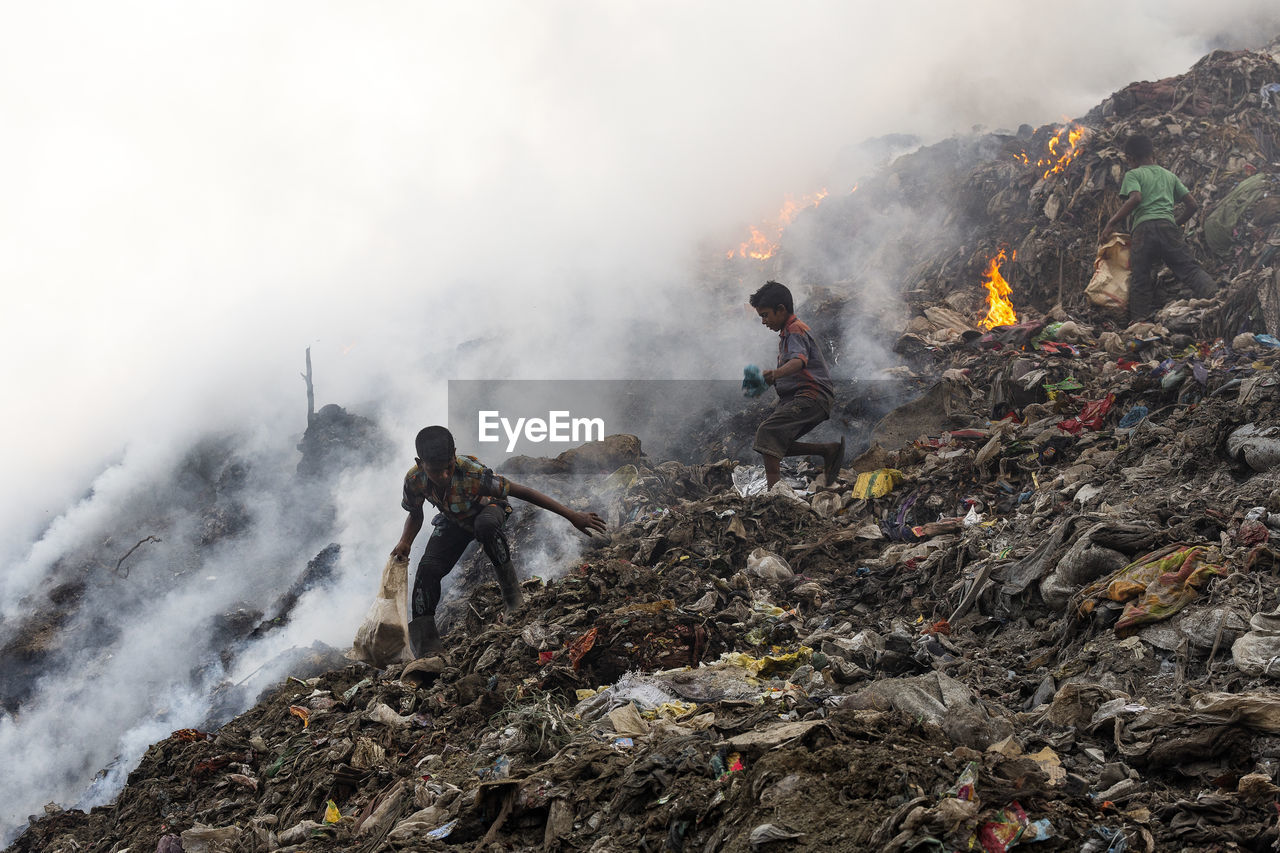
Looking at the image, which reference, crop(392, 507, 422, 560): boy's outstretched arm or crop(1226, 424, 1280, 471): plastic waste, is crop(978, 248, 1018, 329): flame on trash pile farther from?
crop(392, 507, 422, 560): boy's outstretched arm

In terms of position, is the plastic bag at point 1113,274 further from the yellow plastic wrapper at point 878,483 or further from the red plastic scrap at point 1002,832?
the red plastic scrap at point 1002,832

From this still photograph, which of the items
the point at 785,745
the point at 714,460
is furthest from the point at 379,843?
the point at 714,460

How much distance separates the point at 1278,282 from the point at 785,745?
22.6ft

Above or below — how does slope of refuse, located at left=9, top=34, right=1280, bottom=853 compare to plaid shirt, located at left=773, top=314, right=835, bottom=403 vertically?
below

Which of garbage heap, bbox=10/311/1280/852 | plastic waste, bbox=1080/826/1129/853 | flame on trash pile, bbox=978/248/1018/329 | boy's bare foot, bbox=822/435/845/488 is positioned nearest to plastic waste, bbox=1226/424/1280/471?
garbage heap, bbox=10/311/1280/852

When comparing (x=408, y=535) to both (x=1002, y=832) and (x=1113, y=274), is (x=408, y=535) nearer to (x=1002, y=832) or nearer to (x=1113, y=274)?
(x=1002, y=832)

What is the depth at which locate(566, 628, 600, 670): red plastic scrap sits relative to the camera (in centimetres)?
411

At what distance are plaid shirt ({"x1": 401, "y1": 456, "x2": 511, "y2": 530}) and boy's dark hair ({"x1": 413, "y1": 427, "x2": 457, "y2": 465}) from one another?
0.46ft

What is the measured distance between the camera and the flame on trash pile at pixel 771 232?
15891mm

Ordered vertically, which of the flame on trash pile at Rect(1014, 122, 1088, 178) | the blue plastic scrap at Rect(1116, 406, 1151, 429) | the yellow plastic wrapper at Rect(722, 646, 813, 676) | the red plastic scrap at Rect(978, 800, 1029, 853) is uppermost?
the flame on trash pile at Rect(1014, 122, 1088, 178)

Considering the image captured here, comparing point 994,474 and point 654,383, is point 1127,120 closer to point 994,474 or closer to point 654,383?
point 654,383

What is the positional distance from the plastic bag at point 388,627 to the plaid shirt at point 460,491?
39cm

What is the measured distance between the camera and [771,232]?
16.6 meters

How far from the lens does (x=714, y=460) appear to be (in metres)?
9.34
